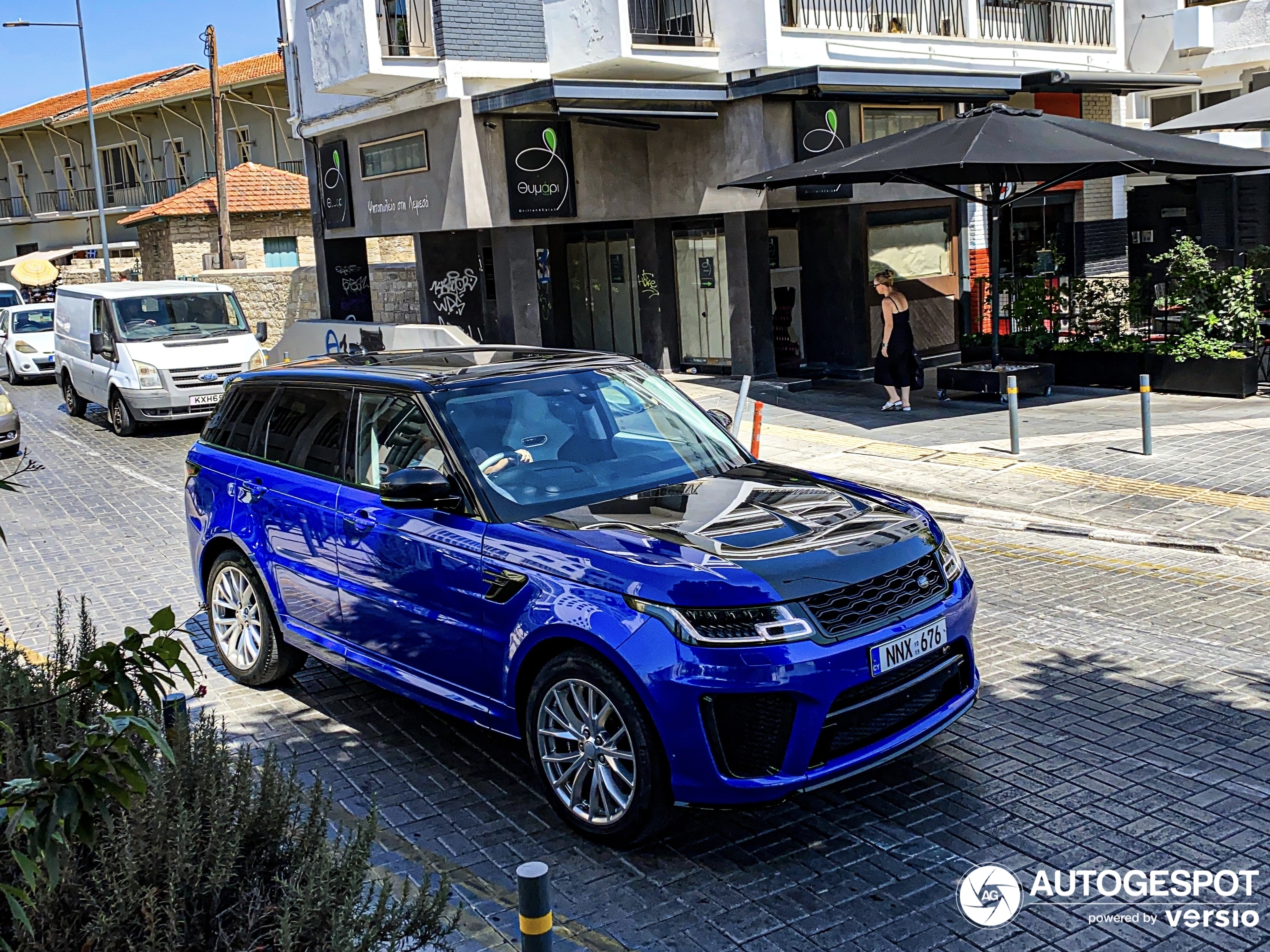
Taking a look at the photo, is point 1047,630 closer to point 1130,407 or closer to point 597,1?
point 1130,407

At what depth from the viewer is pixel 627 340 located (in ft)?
78.5

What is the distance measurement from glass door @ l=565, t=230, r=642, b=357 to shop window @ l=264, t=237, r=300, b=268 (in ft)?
54.4

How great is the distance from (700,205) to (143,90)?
4113 centimetres

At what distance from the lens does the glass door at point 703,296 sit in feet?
70.6

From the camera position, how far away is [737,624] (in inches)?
185

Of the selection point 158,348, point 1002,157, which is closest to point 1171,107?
point 1002,157

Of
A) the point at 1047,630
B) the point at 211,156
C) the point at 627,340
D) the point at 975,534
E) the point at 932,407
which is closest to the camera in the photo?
the point at 1047,630

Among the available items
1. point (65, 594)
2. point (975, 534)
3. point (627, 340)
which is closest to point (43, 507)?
point (65, 594)

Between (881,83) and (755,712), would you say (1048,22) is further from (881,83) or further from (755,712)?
(755,712)

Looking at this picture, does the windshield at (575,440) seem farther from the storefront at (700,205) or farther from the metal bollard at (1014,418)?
the storefront at (700,205)

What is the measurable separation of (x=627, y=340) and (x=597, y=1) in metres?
6.61

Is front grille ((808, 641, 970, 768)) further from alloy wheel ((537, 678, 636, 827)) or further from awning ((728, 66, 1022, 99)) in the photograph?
awning ((728, 66, 1022, 99))

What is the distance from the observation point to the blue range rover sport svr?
15.4 ft

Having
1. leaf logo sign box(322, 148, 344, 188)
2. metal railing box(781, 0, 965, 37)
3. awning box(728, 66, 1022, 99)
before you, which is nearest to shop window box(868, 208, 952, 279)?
awning box(728, 66, 1022, 99)
